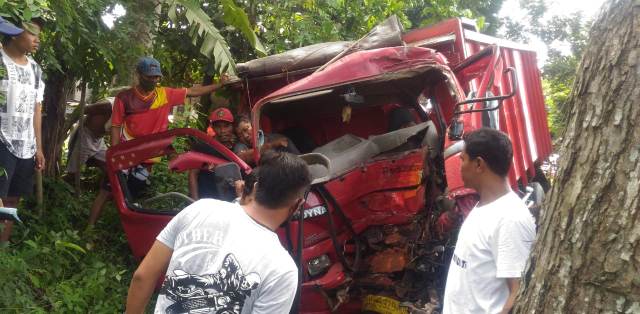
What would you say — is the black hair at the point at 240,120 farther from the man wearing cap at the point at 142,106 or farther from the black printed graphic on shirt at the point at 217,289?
the black printed graphic on shirt at the point at 217,289

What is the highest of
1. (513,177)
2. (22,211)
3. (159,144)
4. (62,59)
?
(62,59)

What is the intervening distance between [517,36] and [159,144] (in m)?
25.5

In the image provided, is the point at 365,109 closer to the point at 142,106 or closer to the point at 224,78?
the point at 224,78

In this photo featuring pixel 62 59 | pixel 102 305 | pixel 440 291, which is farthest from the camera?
pixel 62 59

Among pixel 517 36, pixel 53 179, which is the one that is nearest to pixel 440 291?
pixel 53 179

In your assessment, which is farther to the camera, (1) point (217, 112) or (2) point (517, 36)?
(2) point (517, 36)

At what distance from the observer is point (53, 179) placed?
22.9 ft

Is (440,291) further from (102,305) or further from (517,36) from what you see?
(517,36)

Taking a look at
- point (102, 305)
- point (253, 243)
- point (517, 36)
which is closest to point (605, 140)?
point (253, 243)

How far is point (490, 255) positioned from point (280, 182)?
0.90m

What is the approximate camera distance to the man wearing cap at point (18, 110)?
455 centimetres

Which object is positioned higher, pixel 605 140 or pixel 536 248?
pixel 605 140

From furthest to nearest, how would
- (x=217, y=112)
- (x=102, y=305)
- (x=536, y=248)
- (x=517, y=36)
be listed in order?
(x=517, y=36)
(x=217, y=112)
(x=102, y=305)
(x=536, y=248)

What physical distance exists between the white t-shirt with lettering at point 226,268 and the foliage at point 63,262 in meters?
2.31
